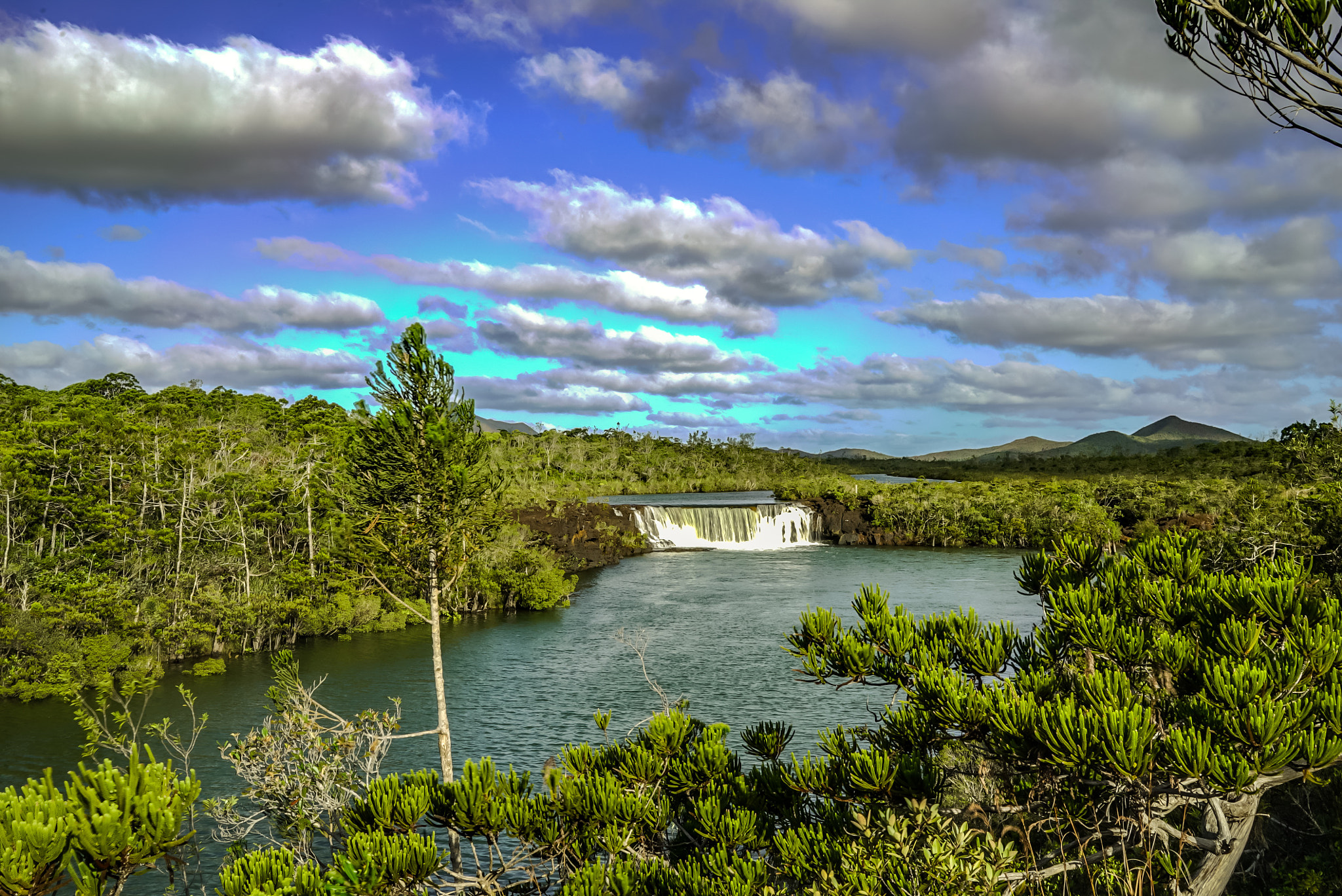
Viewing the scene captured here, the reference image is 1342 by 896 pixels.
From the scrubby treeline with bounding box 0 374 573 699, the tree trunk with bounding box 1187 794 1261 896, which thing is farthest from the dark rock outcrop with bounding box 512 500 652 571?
the tree trunk with bounding box 1187 794 1261 896

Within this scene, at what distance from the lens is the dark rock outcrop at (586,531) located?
45281 millimetres

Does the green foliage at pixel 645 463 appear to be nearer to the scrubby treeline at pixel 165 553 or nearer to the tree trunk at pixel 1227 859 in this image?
the scrubby treeline at pixel 165 553

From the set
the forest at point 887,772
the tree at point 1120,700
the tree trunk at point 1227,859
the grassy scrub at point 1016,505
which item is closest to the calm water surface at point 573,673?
the forest at point 887,772

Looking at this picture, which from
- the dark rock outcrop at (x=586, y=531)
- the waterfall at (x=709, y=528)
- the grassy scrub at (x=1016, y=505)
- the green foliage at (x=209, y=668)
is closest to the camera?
the green foliage at (x=209, y=668)

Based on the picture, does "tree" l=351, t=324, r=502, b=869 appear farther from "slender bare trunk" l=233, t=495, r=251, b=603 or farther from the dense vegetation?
"slender bare trunk" l=233, t=495, r=251, b=603

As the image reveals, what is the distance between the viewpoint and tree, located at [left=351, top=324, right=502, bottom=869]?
1317cm

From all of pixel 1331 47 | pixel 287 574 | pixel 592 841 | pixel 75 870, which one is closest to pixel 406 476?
pixel 592 841

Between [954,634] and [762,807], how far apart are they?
2.20 metres

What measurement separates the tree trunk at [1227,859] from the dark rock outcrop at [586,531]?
3849 cm

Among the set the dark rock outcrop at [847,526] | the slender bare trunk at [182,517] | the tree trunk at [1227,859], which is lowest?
the dark rock outcrop at [847,526]

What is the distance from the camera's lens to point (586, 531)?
48875 millimetres

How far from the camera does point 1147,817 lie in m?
4.00

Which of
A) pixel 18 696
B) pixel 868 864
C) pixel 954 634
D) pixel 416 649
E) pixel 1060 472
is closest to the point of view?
pixel 868 864

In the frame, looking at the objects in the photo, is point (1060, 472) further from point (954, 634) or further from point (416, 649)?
point (954, 634)
